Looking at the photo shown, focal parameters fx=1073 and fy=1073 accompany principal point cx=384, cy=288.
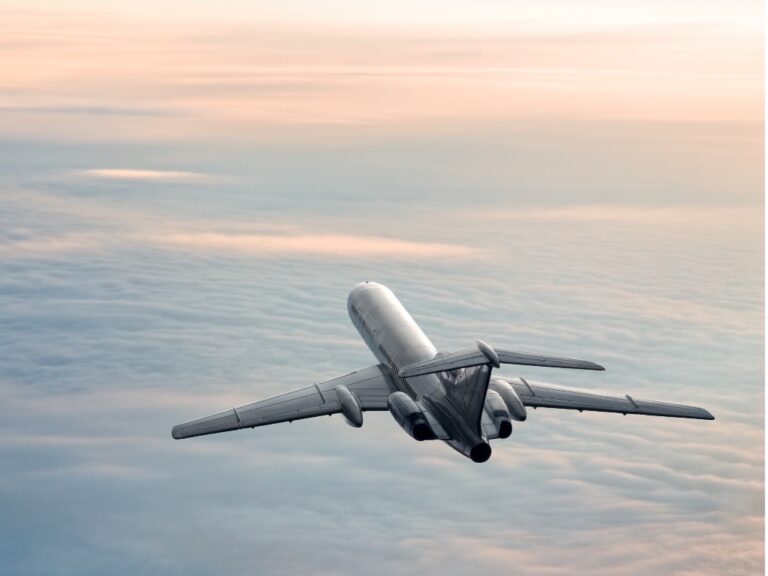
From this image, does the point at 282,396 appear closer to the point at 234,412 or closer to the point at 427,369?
the point at 234,412

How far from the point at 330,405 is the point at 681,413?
25.6 m

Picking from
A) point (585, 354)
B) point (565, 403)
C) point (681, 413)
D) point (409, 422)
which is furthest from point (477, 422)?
point (585, 354)

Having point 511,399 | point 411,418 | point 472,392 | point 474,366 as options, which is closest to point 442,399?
point 411,418

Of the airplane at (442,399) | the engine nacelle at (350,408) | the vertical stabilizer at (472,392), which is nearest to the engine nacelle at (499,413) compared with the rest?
the airplane at (442,399)

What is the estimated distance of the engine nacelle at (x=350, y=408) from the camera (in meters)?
77.3

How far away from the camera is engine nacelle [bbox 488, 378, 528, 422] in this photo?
77.9 meters

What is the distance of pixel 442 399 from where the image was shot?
75938 mm

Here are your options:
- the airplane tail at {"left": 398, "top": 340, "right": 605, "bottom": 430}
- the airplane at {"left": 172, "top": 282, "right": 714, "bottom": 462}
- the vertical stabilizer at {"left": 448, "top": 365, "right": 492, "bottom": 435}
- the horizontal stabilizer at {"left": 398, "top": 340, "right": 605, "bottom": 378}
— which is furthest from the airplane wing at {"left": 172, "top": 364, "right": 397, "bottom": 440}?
the horizontal stabilizer at {"left": 398, "top": 340, "right": 605, "bottom": 378}

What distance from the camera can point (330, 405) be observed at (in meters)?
78.8

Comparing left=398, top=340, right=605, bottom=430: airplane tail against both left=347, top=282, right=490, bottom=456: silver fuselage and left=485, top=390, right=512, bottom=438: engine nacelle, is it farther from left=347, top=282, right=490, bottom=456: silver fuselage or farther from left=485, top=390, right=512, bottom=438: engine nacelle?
left=485, top=390, right=512, bottom=438: engine nacelle

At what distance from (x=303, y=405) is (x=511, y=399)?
15201 millimetres

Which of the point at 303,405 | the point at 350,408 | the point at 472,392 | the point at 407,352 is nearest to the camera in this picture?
the point at 472,392

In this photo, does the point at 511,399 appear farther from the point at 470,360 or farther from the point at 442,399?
the point at 470,360

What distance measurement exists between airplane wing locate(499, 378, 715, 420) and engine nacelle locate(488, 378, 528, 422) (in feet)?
5.89
